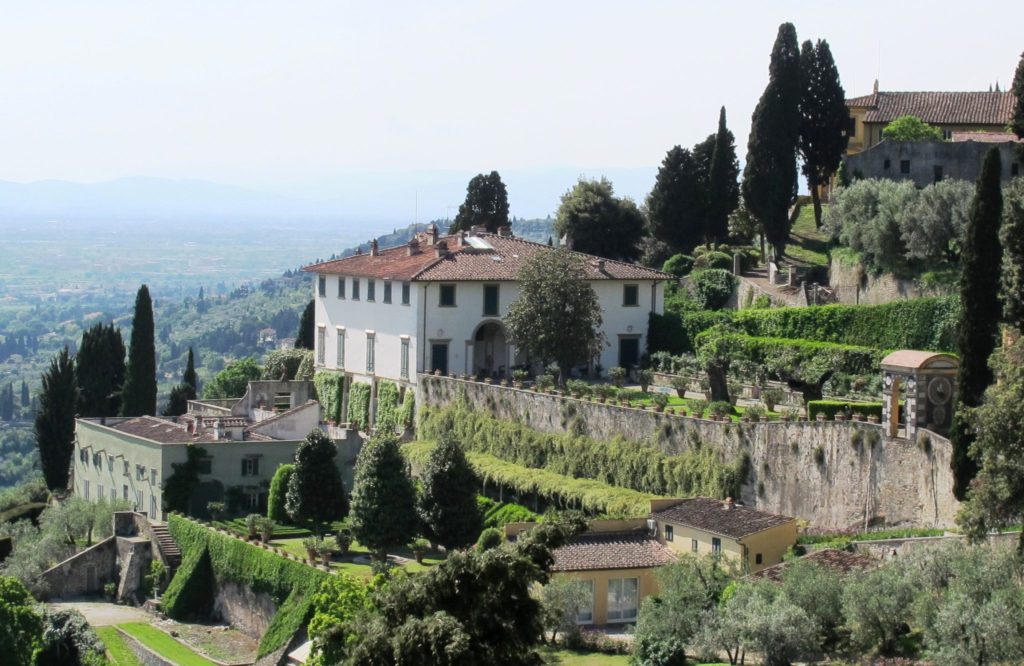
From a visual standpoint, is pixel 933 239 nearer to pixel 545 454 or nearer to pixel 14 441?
pixel 545 454

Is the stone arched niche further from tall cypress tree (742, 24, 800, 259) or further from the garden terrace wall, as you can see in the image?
tall cypress tree (742, 24, 800, 259)

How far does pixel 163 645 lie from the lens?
164ft

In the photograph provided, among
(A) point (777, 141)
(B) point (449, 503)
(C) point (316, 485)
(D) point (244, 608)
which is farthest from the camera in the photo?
(A) point (777, 141)

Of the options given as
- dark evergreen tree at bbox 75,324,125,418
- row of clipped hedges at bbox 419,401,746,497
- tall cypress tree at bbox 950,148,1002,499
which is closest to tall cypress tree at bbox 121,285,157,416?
dark evergreen tree at bbox 75,324,125,418

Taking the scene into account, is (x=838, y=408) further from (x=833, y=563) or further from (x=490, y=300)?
(x=490, y=300)

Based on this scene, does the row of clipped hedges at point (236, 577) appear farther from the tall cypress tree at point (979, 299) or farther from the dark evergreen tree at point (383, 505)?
the tall cypress tree at point (979, 299)

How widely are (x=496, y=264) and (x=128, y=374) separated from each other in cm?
1857

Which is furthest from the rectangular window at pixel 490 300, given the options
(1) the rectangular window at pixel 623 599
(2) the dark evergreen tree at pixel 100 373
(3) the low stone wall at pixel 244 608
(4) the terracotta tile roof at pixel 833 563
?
(4) the terracotta tile roof at pixel 833 563

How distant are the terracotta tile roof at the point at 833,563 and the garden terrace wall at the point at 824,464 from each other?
1955 mm

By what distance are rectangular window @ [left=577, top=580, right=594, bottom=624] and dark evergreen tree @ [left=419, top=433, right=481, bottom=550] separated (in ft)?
24.7

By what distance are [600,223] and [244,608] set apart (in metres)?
25.0

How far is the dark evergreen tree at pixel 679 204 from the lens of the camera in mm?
72875

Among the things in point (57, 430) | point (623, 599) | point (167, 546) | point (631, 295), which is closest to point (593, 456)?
point (623, 599)

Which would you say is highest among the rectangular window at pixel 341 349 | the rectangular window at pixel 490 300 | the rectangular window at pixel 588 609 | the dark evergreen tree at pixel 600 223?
the dark evergreen tree at pixel 600 223
